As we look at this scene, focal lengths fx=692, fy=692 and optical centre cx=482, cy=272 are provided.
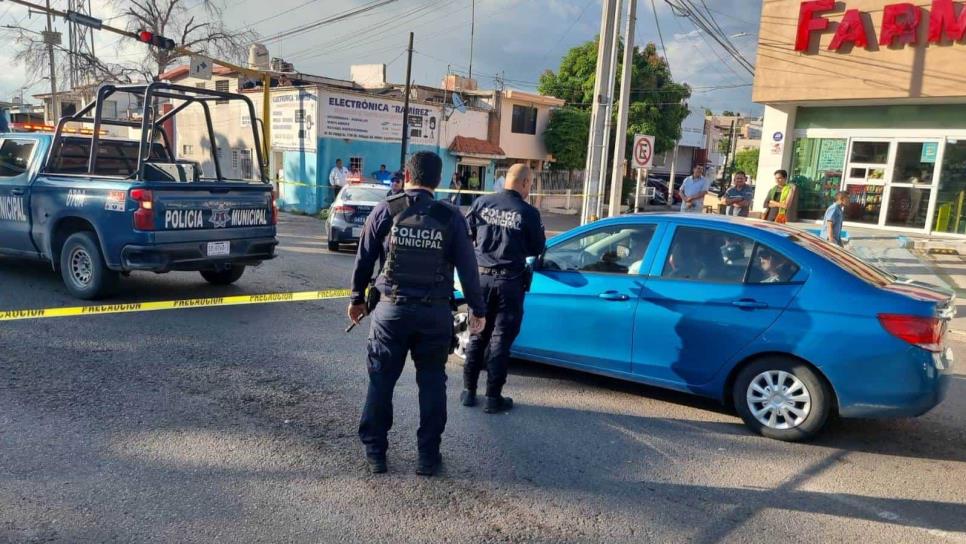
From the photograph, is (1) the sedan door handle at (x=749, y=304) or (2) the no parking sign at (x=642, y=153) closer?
(1) the sedan door handle at (x=749, y=304)

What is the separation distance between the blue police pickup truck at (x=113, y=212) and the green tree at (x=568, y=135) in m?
27.3

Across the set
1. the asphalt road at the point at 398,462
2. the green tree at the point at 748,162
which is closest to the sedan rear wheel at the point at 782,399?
the asphalt road at the point at 398,462

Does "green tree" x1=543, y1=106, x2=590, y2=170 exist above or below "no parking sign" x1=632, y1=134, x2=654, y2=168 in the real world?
above

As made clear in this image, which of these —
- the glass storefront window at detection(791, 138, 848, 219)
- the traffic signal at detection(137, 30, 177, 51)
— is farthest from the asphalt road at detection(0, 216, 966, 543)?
the traffic signal at detection(137, 30, 177, 51)

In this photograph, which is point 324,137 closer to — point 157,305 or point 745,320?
point 157,305

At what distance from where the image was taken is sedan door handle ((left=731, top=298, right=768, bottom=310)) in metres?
4.64

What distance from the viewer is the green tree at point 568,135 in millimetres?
34375

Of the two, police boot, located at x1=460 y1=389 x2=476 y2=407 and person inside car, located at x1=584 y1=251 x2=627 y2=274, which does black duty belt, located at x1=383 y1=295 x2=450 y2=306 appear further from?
person inside car, located at x1=584 y1=251 x2=627 y2=274

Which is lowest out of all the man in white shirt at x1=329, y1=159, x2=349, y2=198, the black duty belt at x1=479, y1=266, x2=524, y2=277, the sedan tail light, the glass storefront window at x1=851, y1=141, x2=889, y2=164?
the sedan tail light

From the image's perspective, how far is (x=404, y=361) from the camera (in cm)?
380

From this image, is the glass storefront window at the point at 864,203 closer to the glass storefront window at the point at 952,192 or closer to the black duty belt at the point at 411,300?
the glass storefront window at the point at 952,192

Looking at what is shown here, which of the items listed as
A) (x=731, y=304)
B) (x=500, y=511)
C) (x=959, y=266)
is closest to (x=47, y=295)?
(x=500, y=511)

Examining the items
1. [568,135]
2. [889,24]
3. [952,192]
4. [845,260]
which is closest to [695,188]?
[889,24]

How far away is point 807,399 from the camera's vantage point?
453 cm
